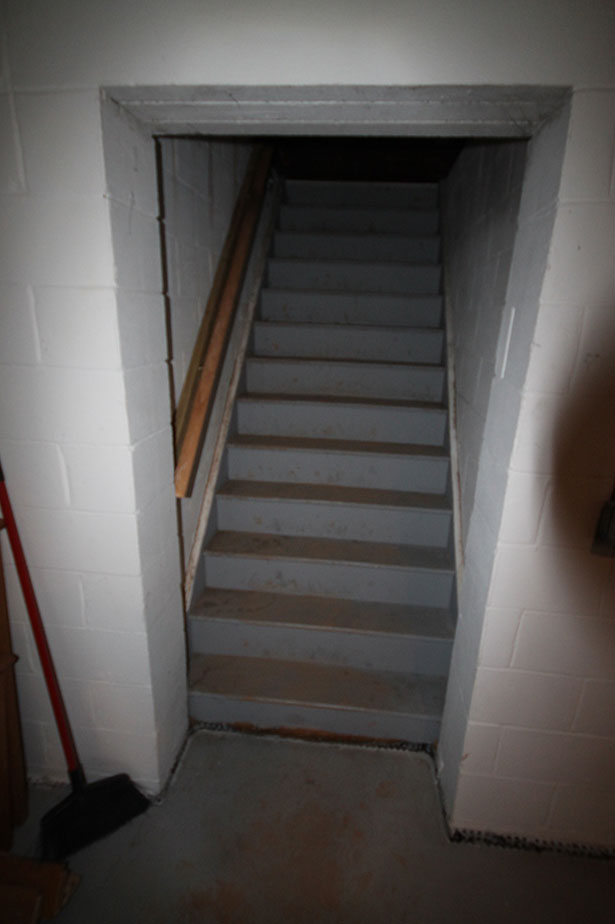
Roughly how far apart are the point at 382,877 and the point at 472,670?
0.69m

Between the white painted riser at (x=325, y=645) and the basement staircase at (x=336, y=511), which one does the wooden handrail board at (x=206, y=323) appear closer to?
the basement staircase at (x=336, y=511)

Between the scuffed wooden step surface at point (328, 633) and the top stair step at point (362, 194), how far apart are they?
2.68 metres

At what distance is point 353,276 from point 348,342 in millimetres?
482

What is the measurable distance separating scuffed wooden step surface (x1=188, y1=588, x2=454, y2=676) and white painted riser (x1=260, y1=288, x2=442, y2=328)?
155 cm

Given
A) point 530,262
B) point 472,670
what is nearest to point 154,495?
point 472,670

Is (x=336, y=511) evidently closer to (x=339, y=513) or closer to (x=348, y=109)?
(x=339, y=513)

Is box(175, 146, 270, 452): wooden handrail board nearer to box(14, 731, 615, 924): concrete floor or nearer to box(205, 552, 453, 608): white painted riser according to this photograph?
box(205, 552, 453, 608): white painted riser

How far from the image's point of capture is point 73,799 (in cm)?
148

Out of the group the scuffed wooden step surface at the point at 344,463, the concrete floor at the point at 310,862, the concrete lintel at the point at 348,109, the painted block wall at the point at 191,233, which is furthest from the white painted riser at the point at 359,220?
the concrete floor at the point at 310,862

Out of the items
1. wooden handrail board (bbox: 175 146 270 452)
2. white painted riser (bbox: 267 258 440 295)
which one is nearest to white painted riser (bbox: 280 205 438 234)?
white painted riser (bbox: 267 258 440 295)

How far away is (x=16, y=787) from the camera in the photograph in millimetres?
1474

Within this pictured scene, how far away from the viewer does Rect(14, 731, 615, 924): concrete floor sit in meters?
1.32

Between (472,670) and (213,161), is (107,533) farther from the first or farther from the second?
(213,161)

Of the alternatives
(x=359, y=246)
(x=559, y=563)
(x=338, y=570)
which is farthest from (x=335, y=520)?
(x=359, y=246)
